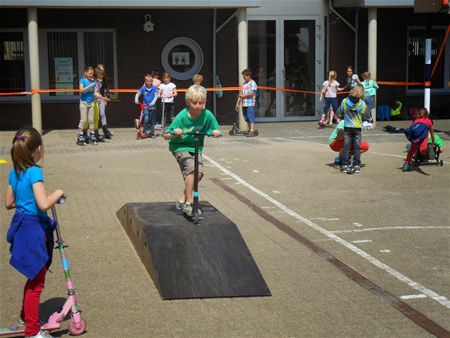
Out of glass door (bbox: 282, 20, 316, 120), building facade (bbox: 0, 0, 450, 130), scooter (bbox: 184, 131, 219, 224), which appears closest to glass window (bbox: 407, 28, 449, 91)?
building facade (bbox: 0, 0, 450, 130)

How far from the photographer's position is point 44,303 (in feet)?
20.5

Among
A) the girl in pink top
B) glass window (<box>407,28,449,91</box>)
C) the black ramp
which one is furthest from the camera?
glass window (<box>407,28,449,91</box>)

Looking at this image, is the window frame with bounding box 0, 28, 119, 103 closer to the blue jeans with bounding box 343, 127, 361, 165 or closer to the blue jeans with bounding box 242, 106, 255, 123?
the blue jeans with bounding box 242, 106, 255, 123

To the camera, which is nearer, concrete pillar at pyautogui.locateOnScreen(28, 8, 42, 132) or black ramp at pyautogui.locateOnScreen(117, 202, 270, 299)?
black ramp at pyautogui.locateOnScreen(117, 202, 270, 299)

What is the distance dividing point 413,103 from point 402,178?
11792 mm

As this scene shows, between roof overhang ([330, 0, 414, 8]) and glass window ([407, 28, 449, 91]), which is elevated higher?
roof overhang ([330, 0, 414, 8])

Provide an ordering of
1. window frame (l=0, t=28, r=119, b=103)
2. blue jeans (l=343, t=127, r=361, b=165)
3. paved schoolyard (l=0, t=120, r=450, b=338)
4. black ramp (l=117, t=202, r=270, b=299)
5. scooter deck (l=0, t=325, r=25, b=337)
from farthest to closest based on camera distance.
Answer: window frame (l=0, t=28, r=119, b=103), blue jeans (l=343, t=127, r=361, b=165), black ramp (l=117, t=202, r=270, b=299), paved schoolyard (l=0, t=120, r=450, b=338), scooter deck (l=0, t=325, r=25, b=337)

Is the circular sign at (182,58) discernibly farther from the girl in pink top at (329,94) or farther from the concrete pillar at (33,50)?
the concrete pillar at (33,50)

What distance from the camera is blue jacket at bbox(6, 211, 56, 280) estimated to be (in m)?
5.16

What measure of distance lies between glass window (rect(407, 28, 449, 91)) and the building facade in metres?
0.03

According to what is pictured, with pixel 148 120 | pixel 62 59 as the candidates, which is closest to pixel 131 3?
pixel 148 120

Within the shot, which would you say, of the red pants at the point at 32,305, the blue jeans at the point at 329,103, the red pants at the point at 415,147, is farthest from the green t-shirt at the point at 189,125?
the blue jeans at the point at 329,103

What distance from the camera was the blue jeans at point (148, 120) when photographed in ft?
61.2

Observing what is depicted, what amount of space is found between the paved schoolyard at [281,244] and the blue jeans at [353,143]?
358mm
